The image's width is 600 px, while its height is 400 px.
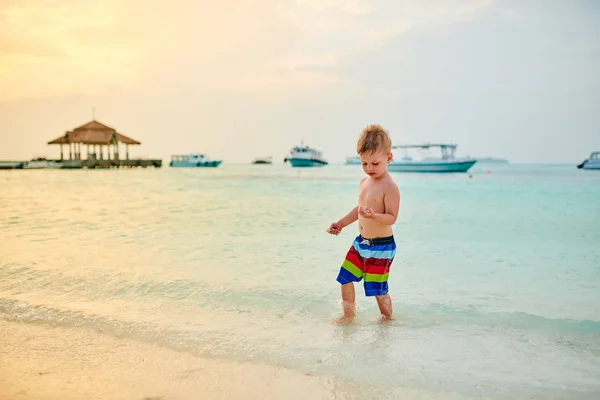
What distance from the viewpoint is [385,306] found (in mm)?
3428

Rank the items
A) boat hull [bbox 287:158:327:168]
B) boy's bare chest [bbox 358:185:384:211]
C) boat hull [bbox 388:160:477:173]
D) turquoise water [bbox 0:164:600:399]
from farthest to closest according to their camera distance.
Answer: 1. boat hull [bbox 287:158:327:168]
2. boat hull [bbox 388:160:477:173]
3. boy's bare chest [bbox 358:185:384:211]
4. turquoise water [bbox 0:164:600:399]

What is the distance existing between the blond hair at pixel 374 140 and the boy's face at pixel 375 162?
0.09 ft

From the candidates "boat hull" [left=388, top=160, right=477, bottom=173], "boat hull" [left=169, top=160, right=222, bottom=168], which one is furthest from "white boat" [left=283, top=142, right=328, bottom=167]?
"boat hull" [left=388, top=160, right=477, bottom=173]

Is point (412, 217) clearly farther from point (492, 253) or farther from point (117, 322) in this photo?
point (117, 322)

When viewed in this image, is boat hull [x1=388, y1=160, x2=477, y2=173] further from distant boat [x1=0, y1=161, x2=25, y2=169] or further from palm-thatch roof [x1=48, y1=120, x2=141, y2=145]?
distant boat [x1=0, y1=161, x2=25, y2=169]

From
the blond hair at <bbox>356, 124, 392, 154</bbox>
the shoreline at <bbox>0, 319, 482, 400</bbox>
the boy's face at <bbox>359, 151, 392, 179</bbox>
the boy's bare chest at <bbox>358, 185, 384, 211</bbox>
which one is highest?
the blond hair at <bbox>356, 124, 392, 154</bbox>

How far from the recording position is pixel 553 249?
6.97 metres

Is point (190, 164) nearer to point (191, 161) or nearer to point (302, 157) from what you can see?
point (191, 161)

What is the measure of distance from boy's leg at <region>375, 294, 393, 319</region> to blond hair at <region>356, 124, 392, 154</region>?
1.05m

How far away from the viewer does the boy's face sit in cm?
318

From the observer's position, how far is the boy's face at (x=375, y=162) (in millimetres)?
3180

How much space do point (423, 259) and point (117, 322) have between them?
13.0ft

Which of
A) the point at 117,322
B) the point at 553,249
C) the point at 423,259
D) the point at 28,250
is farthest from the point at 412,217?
the point at 117,322

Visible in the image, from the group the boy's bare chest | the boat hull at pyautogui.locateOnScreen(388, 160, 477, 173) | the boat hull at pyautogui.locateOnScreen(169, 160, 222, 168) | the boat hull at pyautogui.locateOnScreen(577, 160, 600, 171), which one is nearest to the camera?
the boy's bare chest
